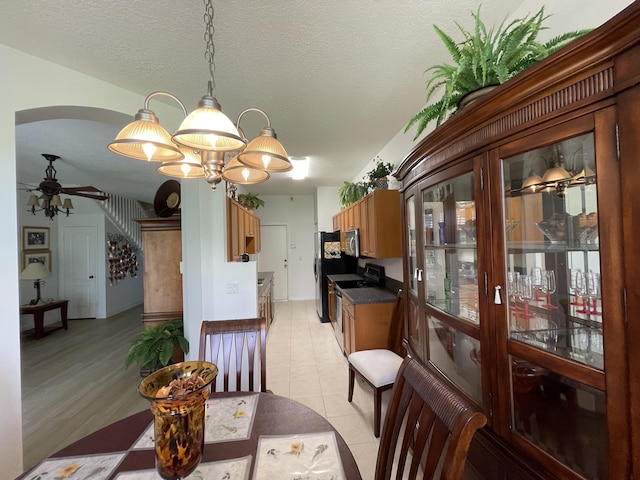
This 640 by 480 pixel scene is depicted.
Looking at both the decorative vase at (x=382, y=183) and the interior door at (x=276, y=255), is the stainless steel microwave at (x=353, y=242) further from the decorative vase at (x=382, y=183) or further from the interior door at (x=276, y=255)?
the interior door at (x=276, y=255)

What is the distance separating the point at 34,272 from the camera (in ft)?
15.2

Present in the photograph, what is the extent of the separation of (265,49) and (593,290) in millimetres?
1996

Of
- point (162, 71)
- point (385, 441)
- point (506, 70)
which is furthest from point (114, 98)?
point (385, 441)

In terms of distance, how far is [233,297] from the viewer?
9.31 ft

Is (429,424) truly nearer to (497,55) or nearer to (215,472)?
(215,472)

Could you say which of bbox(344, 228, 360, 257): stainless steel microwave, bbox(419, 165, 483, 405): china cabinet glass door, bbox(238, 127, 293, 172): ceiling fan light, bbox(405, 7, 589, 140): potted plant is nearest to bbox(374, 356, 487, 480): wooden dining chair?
bbox(419, 165, 483, 405): china cabinet glass door

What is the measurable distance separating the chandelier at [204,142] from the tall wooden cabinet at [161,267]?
181cm

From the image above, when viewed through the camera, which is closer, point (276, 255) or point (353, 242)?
point (353, 242)

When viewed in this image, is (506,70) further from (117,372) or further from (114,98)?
(117,372)

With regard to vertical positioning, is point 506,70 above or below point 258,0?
below

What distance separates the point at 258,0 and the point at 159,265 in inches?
108

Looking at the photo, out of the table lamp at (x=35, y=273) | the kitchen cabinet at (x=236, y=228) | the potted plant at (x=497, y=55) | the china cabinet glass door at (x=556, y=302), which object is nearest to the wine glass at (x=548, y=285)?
the china cabinet glass door at (x=556, y=302)

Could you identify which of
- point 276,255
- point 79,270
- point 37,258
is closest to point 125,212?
point 79,270

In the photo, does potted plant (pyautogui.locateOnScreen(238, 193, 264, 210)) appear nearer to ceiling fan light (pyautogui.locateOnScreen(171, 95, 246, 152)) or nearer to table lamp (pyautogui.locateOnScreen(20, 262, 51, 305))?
ceiling fan light (pyautogui.locateOnScreen(171, 95, 246, 152))
